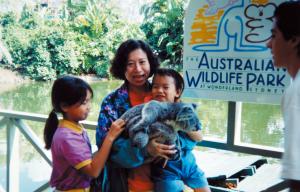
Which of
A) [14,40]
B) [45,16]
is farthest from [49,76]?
[45,16]

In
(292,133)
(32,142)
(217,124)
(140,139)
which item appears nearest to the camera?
(292,133)

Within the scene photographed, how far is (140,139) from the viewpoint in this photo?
1211 millimetres

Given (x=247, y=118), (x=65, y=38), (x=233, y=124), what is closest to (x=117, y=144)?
(x=233, y=124)

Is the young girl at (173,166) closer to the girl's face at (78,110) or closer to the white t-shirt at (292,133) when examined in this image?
the girl's face at (78,110)

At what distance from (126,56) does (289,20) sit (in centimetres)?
65

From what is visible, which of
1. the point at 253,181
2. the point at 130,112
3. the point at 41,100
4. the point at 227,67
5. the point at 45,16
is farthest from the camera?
the point at 45,16

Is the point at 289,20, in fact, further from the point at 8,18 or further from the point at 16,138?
the point at 8,18

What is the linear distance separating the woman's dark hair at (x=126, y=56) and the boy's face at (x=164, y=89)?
0.11m

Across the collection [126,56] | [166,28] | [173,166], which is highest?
[166,28]

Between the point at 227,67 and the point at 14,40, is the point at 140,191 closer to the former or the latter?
the point at 227,67

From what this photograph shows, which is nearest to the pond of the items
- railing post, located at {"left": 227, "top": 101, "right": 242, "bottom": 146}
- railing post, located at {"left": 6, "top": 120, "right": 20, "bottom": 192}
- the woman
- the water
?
the water

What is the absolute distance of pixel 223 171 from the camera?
6.30 ft

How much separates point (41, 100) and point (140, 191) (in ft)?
15.0

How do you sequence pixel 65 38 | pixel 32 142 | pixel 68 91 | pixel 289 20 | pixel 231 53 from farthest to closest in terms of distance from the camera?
pixel 65 38
pixel 32 142
pixel 231 53
pixel 68 91
pixel 289 20
